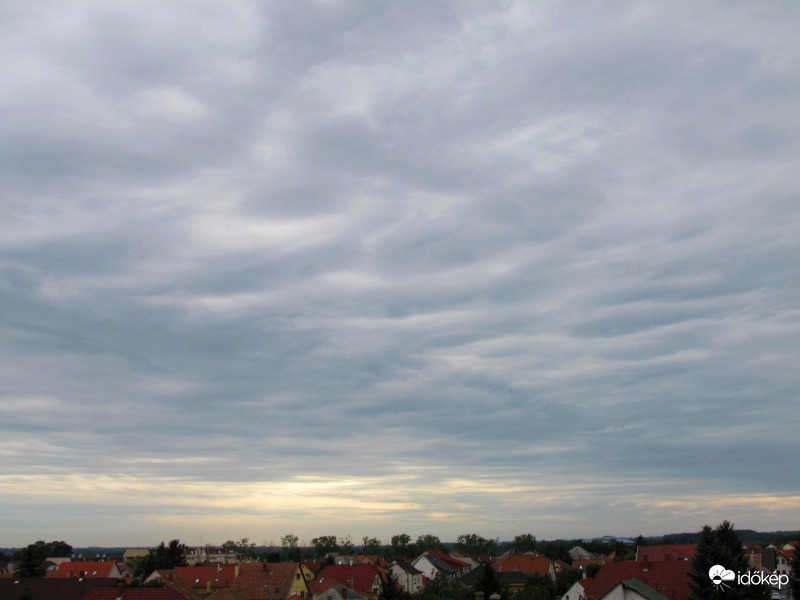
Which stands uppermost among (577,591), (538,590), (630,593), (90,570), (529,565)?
(630,593)

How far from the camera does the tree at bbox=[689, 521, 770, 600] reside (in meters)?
56.6

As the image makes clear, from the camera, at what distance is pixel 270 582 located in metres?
93.3

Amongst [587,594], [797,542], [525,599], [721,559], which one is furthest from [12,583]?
[797,542]

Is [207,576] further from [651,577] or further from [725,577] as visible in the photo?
[725,577]

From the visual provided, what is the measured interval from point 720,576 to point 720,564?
1.93 meters

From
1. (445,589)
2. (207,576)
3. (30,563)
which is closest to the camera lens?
(445,589)

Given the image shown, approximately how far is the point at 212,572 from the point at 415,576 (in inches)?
1693

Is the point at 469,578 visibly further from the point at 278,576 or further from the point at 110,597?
the point at 110,597

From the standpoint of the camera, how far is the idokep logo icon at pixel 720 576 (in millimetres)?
56625

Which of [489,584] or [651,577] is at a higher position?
[651,577]

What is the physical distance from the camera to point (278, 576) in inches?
3740

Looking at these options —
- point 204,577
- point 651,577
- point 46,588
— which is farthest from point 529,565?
point 46,588

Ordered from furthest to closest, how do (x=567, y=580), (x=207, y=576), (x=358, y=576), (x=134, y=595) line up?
(x=358, y=576) < (x=207, y=576) < (x=567, y=580) < (x=134, y=595)

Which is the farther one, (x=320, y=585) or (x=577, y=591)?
(x=320, y=585)
